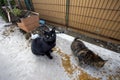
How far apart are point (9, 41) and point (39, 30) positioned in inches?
25.9

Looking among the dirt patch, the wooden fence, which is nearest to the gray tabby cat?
the dirt patch

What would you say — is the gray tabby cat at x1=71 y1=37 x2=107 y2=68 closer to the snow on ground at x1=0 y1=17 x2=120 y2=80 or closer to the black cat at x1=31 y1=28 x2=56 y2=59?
the snow on ground at x1=0 y1=17 x2=120 y2=80

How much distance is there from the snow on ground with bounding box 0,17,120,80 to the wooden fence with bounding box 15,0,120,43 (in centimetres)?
32

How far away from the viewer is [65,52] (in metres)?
1.77

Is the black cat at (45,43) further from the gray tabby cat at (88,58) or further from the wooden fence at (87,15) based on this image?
the wooden fence at (87,15)

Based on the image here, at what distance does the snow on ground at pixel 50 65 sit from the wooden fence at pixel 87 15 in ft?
1.04

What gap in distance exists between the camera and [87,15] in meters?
1.80

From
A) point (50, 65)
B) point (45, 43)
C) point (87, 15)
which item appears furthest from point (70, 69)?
point (87, 15)

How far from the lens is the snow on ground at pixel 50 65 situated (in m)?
1.43

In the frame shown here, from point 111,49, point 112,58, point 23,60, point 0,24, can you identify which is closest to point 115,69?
point 112,58

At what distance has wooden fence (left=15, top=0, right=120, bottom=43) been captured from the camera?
5.07 ft

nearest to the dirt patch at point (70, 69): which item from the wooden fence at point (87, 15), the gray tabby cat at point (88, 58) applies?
the gray tabby cat at point (88, 58)

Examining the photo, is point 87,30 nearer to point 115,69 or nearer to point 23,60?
point 115,69

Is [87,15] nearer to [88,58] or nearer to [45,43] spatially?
[88,58]
